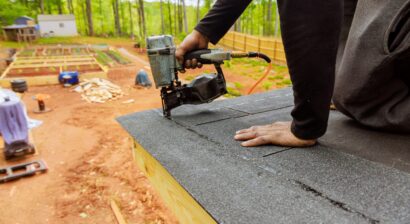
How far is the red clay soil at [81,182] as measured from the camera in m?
3.83

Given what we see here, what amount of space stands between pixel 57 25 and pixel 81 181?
28.9m

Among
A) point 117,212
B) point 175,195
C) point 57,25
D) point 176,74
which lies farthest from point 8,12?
point 175,195

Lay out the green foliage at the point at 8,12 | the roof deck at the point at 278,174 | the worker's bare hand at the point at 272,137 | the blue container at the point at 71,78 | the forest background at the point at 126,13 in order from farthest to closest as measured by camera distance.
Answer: the forest background at the point at 126,13, the green foliage at the point at 8,12, the blue container at the point at 71,78, the worker's bare hand at the point at 272,137, the roof deck at the point at 278,174

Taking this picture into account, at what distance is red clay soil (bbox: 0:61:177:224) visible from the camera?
3830 millimetres

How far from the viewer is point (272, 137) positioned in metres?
1.44

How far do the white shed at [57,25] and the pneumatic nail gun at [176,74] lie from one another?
30894 mm

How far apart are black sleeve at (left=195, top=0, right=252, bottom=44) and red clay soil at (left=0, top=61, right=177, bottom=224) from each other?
2.81 m

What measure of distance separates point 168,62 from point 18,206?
3493 millimetres

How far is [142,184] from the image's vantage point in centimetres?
452

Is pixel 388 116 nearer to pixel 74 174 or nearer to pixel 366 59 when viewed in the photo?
pixel 366 59

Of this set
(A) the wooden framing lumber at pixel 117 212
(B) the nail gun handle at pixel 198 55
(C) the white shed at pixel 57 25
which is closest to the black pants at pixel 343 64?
(B) the nail gun handle at pixel 198 55

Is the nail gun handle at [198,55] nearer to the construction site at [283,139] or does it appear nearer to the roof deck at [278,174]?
the construction site at [283,139]

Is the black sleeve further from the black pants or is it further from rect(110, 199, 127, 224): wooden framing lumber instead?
rect(110, 199, 127, 224): wooden framing lumber

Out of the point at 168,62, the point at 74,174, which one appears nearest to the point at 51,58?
the point at 74,174
